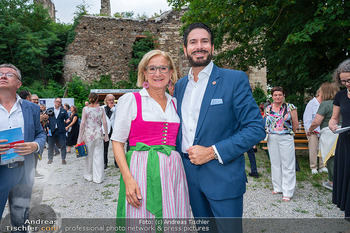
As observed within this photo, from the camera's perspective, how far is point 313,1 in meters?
6.98

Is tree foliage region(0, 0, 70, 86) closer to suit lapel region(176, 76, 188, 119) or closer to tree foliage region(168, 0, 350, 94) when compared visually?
tree foliage region(168, 0, 350, 94)

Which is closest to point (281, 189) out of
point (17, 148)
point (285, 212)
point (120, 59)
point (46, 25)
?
point (285, 212)

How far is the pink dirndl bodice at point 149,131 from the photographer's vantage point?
1811 mm

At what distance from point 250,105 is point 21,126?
2.22m

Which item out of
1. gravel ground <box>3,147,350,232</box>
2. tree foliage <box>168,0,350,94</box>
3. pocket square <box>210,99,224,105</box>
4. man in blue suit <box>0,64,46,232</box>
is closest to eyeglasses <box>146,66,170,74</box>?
pocket square <box>210,99,224,105</box>

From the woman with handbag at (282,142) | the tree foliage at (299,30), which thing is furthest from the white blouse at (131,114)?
the tree foliage at (299,30)

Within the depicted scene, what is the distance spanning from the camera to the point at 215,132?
1.76 m

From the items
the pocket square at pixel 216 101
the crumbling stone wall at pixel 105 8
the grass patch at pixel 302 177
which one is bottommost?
the grass patch at pixel 302 177

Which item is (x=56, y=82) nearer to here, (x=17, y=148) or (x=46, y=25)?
(x=46, y=25)

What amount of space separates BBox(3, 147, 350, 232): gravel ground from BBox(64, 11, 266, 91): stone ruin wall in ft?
47.8

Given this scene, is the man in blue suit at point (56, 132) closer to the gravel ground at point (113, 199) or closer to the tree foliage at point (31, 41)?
the gravel ground at point (113, 199)

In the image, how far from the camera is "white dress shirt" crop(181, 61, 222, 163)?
1.87 metres

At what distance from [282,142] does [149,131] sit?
11.7 feet

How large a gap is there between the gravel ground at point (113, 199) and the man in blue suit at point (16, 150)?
65.4 inches
